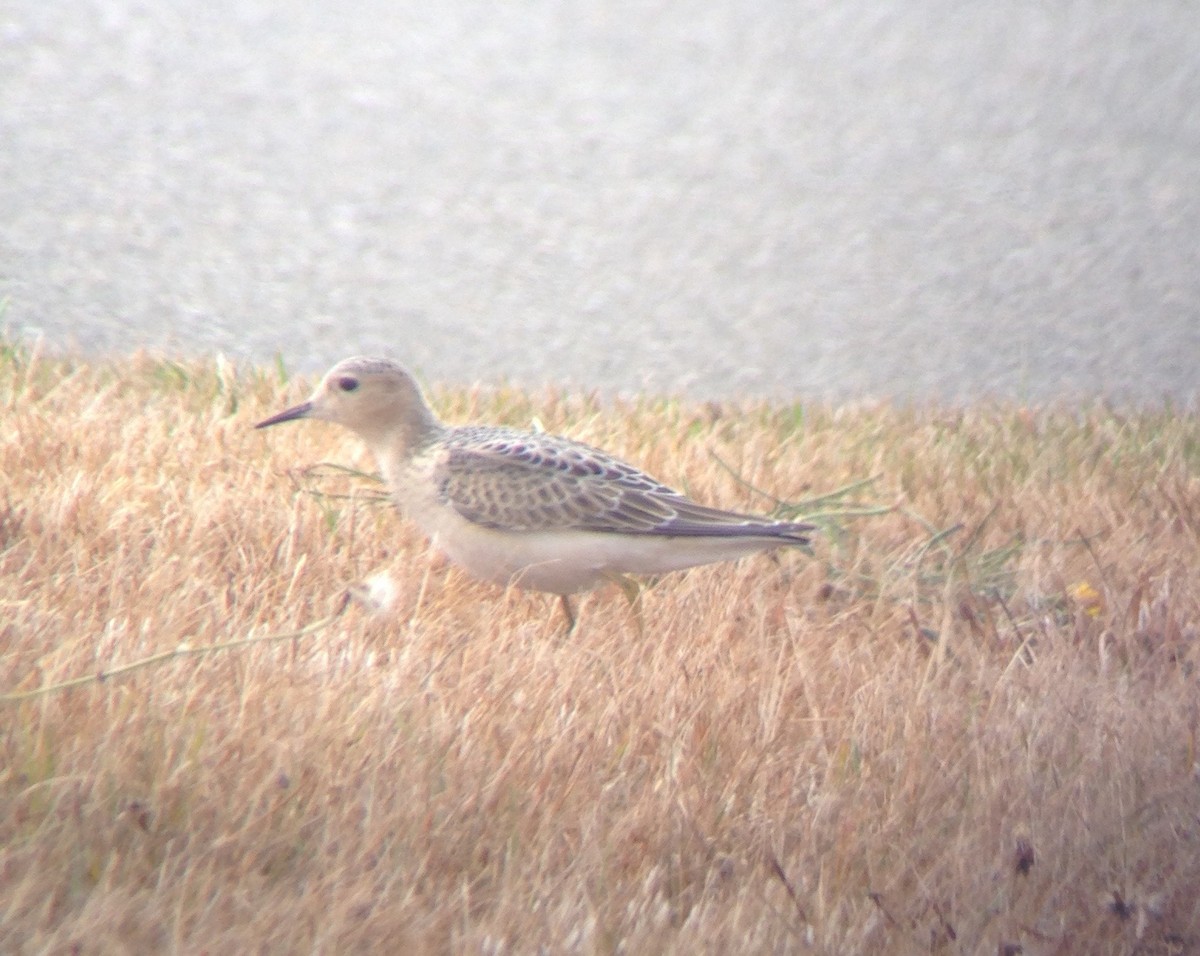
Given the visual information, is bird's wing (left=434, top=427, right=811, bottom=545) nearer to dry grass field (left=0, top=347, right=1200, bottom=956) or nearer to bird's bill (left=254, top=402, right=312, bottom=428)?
dry grass field (left=0, top=347, right=1200, bottom=956)

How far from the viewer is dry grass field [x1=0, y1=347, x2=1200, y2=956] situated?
2850mm

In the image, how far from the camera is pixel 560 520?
4.35 metres

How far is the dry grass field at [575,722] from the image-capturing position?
2850 mm

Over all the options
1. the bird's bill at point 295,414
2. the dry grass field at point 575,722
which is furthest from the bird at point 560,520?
the bird's bill at point 295,414

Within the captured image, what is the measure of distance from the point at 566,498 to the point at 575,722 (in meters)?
0.94

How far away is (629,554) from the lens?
171 inches

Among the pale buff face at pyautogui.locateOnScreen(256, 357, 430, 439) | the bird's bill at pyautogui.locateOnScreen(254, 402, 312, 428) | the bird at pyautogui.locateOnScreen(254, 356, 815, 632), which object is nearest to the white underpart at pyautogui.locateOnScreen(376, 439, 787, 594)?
the bird at pyautogui.locateOnScreen(254, 356, 815, 632)

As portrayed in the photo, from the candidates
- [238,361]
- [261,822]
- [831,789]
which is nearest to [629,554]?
[831,789]

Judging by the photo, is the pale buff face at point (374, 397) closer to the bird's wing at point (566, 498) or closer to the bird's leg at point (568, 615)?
the bird's wing at point (566, 498)

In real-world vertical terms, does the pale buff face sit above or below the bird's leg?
above

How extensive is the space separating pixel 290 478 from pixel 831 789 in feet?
7.56

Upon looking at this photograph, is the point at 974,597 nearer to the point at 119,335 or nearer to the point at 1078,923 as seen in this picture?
the point at 1078,923

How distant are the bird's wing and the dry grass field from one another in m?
0.24

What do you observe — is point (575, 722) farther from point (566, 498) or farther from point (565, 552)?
point (566, 498)
